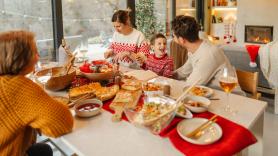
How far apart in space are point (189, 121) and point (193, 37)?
2.83 ft

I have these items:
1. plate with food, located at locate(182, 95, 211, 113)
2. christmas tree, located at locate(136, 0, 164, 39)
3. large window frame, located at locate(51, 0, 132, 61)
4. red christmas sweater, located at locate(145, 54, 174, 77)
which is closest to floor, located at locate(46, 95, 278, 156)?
red christmas sweater, located at locate(145, 54, 174, 77)

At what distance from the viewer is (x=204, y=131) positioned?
1.14 meters

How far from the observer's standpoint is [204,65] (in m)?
1.80

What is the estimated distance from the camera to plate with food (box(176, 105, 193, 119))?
126 centimetres

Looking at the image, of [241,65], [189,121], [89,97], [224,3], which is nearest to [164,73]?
[89,97]

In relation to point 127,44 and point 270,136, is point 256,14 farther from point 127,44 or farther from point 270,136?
point 127,44

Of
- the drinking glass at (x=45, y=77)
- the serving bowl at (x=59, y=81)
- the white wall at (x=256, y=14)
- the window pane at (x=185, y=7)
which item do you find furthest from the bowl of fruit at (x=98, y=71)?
the white wall at (x=256, y=14)

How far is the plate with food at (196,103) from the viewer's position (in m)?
1.33

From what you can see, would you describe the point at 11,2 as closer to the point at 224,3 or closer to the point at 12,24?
the point at 12,24

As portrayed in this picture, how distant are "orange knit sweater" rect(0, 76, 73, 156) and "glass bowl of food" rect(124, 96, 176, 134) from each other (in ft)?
1.06

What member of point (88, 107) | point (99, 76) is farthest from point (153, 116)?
point (99, 76)

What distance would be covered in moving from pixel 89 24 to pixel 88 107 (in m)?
2.53

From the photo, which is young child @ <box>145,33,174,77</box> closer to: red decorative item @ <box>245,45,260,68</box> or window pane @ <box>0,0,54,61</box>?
red decorative item @ <box>245,45,260,68</box>

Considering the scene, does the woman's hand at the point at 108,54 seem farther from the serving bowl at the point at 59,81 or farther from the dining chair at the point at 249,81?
the dining chair at the point at 249,81
